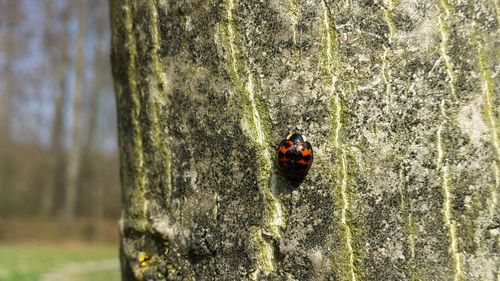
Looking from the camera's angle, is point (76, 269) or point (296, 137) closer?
point (296, 137)

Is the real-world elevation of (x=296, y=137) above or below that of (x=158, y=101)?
below

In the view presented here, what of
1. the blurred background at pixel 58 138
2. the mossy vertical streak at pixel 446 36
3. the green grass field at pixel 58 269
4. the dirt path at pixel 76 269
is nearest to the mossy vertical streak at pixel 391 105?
the mossy vertical streak at pixel 446 36

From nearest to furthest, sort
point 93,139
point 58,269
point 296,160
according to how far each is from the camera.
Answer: point 296,160 < point 58,269 < point 93,139

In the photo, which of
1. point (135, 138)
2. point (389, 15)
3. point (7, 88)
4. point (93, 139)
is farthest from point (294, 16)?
point (7, 88)

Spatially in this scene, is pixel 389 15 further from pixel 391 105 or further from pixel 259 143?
pixel 259 143

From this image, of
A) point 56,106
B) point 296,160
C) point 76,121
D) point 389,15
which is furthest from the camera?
point 56,106

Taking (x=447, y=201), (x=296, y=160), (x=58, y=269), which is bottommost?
(x=58, y=269)

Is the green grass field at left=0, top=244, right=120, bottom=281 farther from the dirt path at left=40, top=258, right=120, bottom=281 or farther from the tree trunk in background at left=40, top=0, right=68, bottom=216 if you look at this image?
the tree trunk in background at left=40, top=0, right=68, bottom=216

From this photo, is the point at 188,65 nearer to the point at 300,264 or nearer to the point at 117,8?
the point at 117,8
